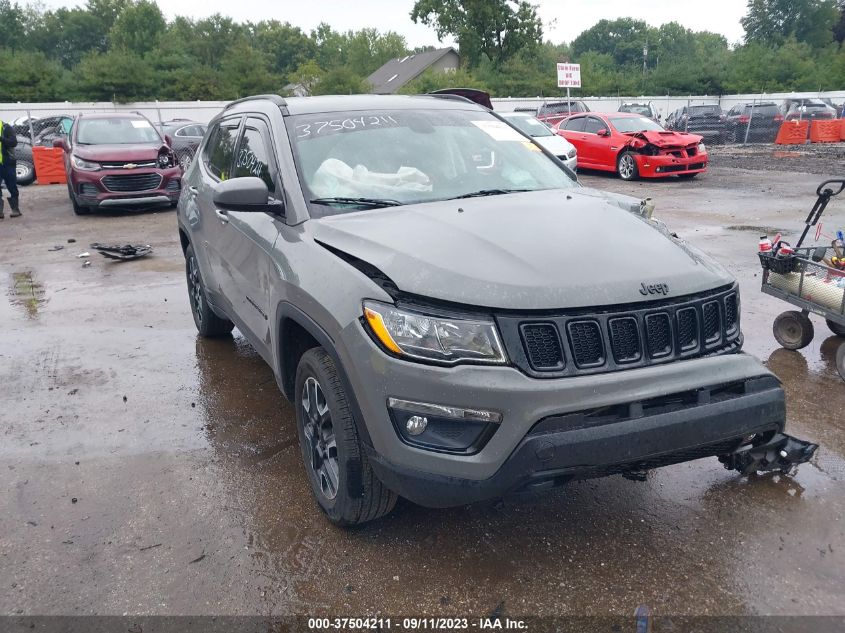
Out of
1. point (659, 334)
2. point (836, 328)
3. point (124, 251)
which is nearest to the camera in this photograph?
point (659, 334)

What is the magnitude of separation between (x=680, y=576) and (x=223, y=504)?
2107mm

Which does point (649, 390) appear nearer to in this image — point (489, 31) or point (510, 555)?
point (510, 555)

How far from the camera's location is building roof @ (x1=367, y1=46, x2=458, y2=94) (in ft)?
215

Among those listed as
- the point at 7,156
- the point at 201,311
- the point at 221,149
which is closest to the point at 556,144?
the point at 7,156

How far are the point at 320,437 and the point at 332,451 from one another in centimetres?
12

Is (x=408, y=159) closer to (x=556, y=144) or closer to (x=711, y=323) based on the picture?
(x=711, y=323)

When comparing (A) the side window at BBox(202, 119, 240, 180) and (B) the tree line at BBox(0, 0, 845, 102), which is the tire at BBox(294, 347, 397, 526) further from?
(B) the tree line at BBox(0, 0, 845, 102)

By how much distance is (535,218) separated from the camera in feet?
10.4

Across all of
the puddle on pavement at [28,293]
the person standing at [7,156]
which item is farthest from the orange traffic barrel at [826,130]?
the puddle on pavement at [28,293]

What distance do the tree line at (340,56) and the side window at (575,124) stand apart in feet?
83.3

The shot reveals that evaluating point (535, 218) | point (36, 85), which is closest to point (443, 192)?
point (535, 218)

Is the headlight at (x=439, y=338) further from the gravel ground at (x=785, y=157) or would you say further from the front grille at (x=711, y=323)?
the gravel ground at (x=785, y=157)

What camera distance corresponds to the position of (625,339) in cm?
261

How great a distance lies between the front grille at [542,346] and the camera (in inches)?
99.2
